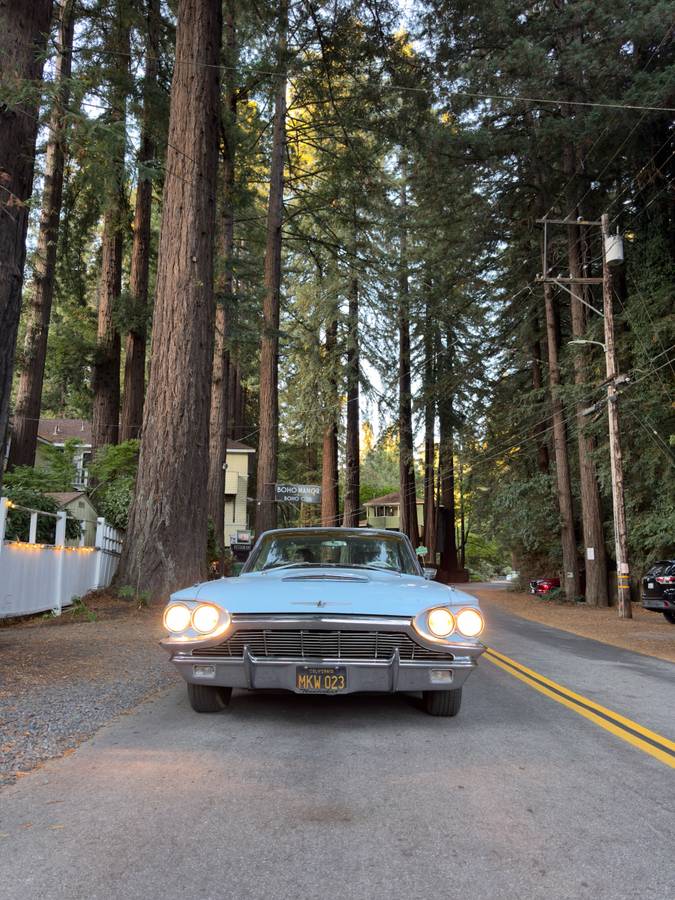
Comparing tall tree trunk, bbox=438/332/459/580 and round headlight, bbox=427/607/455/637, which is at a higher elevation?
tall tree trunk, bbox=438/332/459/580

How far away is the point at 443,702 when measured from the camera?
5203 millimetres

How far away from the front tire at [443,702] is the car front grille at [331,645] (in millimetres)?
592

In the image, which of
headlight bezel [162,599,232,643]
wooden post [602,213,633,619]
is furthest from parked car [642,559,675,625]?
headlight bezel [162,599,232,643]

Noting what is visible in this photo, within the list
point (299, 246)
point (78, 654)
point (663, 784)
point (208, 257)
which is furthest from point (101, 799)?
point (299, 246)

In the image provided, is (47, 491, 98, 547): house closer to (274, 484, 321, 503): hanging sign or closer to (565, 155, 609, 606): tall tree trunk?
(274, 484, 321, 503): hanging sign

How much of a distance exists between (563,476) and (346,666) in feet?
75.9

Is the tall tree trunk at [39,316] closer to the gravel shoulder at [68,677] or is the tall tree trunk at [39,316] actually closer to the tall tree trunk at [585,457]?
the gravel shoulder at [68,677]

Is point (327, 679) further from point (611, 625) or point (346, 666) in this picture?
point (611, 625)

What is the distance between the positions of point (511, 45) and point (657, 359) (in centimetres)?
943

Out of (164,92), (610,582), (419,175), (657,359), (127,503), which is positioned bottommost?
(610,582)

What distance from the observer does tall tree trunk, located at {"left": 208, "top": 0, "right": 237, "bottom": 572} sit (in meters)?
18.5

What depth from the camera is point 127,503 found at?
53.5 feet

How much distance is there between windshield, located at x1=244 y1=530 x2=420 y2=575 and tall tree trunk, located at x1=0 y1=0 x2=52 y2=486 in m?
2.77

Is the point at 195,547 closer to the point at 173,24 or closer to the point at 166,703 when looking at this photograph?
the point at 166,703
